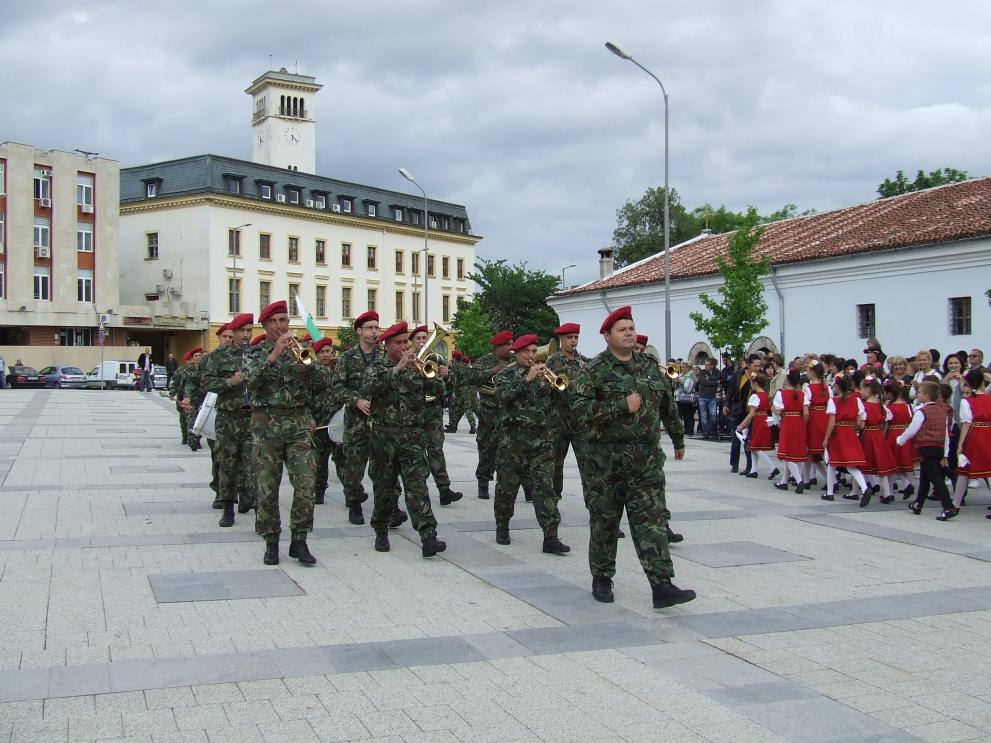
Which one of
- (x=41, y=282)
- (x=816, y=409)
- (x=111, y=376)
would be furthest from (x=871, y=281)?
(x=41, y=282)

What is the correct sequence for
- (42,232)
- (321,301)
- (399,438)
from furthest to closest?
1. (321,301)
2. (42,232)
3. (399,438)

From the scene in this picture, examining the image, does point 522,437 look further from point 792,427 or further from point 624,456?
point 792,427

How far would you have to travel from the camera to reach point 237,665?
5332 mm

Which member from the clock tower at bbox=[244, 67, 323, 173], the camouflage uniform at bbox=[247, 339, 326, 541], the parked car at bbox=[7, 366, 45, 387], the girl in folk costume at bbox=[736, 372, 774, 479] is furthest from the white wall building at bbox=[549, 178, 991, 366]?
the clock tower at bbox=[244, 67, 323, 173]

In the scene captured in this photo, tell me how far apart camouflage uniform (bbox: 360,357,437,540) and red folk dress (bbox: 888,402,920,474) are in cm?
672

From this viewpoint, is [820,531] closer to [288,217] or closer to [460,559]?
[460,559]

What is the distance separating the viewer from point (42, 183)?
186 feet

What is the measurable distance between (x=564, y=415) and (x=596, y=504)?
117 inches

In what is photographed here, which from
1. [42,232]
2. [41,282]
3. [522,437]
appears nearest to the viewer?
[522,437]

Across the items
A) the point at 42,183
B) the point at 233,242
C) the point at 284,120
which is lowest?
the point at 233,242

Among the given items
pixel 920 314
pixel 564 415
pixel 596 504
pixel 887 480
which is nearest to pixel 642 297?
pixel 920 314

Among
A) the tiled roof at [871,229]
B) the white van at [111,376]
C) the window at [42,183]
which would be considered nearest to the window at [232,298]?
the window at [42,183]

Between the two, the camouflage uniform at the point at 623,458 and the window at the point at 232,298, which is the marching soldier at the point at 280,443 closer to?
the camouflage uniform at the point at 623,458

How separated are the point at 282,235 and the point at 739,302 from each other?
4743cm
